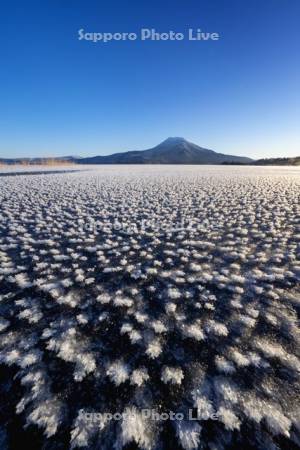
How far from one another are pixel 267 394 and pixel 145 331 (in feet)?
4.27

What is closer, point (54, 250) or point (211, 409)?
point (211, 409)

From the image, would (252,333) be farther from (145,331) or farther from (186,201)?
(186,201)

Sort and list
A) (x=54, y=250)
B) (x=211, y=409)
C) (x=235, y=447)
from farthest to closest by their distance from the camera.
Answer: (x=54, y=250), (x=211, y=409), (x=235, y=447)

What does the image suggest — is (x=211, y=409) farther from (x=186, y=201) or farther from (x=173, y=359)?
(x=186, y=201)

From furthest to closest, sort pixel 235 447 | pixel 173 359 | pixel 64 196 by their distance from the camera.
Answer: pixel 64 196 → pixel 173 359 → pixel 235 447

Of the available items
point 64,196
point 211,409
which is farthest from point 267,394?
point 64,196

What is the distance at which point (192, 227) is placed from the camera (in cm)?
686

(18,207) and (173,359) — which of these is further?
(18,207)

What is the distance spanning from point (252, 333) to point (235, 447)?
1.22m

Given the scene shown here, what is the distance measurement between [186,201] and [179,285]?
23.4 feet

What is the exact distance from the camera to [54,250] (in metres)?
5.14

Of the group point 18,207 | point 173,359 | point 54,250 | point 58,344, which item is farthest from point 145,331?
point 18,207

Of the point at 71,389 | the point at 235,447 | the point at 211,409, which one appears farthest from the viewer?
the point at 71,389

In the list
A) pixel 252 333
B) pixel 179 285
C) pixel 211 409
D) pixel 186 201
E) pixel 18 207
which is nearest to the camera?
pixel 211 409
